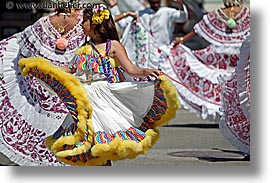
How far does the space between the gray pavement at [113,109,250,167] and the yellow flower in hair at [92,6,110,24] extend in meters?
1.51

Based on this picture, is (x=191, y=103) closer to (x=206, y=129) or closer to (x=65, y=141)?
(x=206, y=129)

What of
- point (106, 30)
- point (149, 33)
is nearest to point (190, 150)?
point (106, 30)

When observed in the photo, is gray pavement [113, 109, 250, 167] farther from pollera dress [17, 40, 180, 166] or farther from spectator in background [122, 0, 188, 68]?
spectator in background [122, 0, 188, 68]

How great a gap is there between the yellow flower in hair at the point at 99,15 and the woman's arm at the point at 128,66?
19 cm

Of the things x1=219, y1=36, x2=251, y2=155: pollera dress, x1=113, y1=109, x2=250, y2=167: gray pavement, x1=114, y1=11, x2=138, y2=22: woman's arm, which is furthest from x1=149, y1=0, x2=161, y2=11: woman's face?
x1=219, y1=36, x2=251, y2=155: pollera dress

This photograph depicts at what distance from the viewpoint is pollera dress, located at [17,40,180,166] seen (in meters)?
6.46

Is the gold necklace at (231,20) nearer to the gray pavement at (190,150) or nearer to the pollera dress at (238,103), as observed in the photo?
the gray pavement at (190,150)

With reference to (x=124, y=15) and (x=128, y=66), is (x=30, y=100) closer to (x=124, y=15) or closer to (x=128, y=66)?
(x=128, y=66)

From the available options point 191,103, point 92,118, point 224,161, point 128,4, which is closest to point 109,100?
point 92,118

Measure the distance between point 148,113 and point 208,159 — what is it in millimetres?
1831

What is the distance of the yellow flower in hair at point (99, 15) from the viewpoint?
6781 millimetres

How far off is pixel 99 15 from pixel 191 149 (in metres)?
2.74

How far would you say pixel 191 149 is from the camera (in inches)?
361

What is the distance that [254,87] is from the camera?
22.2 ft
